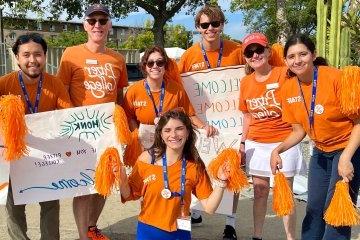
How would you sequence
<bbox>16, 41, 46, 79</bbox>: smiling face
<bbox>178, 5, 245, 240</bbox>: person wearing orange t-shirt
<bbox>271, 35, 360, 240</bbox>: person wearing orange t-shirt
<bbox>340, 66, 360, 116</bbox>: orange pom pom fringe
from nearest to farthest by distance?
<bbox>340, 66, 360, 116</bbox>: orange pom pom fringe
<bbox>271, 35, 360, 240</bbox>: person wearing orange t-shirt
<bbox>16, 41, 46, 79</bbox>: smiling face
<bbox>178, 5, 245, 240</bbox>: person wearing orange t-shirt

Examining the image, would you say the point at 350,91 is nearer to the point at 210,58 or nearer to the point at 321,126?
the point at 321,126

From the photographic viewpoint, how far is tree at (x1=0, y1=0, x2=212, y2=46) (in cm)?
2288

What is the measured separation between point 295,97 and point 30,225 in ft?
10.6

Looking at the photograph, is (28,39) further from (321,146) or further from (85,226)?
(321,146)

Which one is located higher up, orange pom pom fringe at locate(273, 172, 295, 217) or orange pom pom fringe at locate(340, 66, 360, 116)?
orange pom pom fringe at locate(340, 66, 360, 116)

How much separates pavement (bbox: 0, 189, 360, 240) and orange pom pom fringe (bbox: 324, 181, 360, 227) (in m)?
1.45

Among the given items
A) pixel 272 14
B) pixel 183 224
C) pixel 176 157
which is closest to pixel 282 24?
pixel 176 157

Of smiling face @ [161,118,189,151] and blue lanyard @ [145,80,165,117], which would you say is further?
blue lanyard @ [145,80,165,117]

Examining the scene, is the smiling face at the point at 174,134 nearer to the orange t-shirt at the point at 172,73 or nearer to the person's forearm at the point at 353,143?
the orange t-shirt at the point at 172,73

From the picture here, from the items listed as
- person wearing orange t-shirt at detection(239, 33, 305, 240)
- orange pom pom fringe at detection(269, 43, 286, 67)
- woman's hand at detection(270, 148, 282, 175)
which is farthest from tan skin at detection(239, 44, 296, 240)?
woman's hand at detection(270, 148, 282, 175)

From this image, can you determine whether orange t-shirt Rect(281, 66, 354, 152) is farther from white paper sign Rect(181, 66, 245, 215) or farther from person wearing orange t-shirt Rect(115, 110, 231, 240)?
white paper sign Rect(181, 66, 245, 215)

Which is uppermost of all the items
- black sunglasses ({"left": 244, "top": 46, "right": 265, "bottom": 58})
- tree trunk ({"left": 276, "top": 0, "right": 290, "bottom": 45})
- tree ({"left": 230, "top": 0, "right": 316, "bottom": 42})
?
tree ({"left": 230, "top": 0, "right": 316, "bottom": 42})

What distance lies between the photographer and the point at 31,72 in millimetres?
3926

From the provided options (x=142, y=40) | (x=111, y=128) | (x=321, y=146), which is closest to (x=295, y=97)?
(x=321, y=146)
